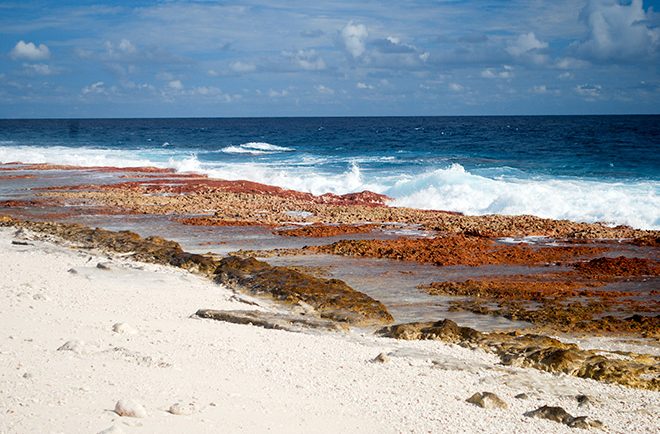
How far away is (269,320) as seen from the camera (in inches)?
428

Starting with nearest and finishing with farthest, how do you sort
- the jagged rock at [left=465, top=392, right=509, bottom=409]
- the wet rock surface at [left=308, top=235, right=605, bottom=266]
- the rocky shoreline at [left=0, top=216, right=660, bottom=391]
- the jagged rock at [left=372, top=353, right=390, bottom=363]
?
the jagged rock at [left=465, top=392, right=509, bottom=409]
the jagged rock at [left=372, top=353, right=390, bottom=363]
the rocky shoreline at [left=0, top=216, right=660, bottom=391]
the wet rock surface at [left=308, top=235, right=605, bottom=266]

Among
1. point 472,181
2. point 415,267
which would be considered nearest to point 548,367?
point 415,267

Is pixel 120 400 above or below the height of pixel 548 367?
above

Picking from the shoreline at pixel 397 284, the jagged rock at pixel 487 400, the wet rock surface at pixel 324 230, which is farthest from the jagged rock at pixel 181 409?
the wet rock surface at pixel 324 230

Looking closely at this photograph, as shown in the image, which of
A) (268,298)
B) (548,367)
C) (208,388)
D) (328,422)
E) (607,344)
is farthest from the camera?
(268,298)

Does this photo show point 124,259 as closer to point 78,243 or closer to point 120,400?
point 78,243

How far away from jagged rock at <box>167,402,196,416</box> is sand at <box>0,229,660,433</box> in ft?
0.07

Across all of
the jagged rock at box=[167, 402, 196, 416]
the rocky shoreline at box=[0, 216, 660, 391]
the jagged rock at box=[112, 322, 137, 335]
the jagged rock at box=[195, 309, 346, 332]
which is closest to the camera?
the jagged rock at box=[167, 402, 196, 416]

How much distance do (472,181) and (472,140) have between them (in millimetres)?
45932

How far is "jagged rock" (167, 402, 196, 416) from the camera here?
21.5ft

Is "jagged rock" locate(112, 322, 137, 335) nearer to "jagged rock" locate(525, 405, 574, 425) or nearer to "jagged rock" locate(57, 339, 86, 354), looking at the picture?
"jagged rock" locate(57, 339, 86, 354)

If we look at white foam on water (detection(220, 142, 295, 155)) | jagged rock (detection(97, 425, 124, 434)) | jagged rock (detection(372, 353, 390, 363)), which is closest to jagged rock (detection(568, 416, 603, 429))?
jagged rock (detection(372, 353, 390, 363))

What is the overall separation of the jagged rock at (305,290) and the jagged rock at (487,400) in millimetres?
4093

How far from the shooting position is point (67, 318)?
980 centimetres
